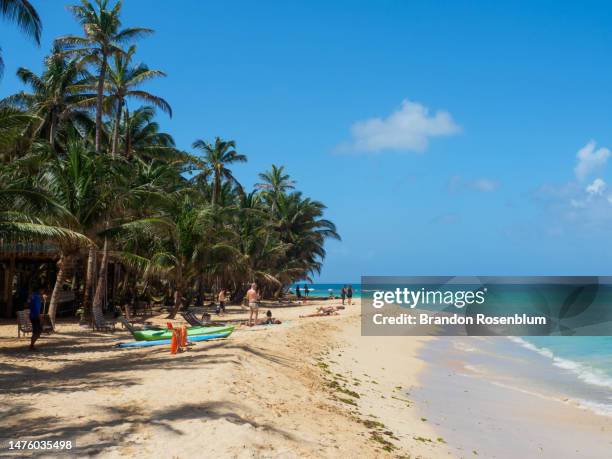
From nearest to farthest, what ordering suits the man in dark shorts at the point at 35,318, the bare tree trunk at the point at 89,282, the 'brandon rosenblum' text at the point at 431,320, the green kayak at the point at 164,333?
the man in dark shorts at the point at 35,318, the green kayak at the point at 164,333, the bare tree trunk at the point at 89,282, the 'brandon rosenblum' text at the point at 431,320

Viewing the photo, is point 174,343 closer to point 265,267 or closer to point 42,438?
point 42,438

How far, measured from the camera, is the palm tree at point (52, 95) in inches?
1036

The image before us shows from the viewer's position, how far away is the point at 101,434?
19.4 feet

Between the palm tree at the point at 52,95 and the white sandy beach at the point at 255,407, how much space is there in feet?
52.4

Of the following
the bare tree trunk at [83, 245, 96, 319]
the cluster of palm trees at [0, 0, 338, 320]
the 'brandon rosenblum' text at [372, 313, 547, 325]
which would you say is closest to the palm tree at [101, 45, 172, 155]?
the cluster of palm trees at [0, 0, 338, 320]

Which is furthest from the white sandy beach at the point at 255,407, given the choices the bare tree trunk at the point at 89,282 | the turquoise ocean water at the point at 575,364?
the bare tree trunk at the point at 89,282

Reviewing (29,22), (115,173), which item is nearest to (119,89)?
(115,173)

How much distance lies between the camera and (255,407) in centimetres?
743

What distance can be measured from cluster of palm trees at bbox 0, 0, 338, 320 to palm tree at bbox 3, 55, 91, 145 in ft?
0.21

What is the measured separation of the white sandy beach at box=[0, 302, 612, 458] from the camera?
609 cm

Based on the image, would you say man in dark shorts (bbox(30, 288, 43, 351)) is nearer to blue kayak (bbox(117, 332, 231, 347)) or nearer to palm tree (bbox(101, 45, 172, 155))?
blue kayak (bbox(117, 332, 231, 347))

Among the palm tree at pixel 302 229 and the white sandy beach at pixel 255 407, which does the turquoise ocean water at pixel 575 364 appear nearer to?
the white sandy beach at pixel 255 407

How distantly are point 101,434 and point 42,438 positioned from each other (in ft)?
2.07

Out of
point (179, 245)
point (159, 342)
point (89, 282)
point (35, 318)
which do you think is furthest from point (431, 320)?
point (35, 318)
